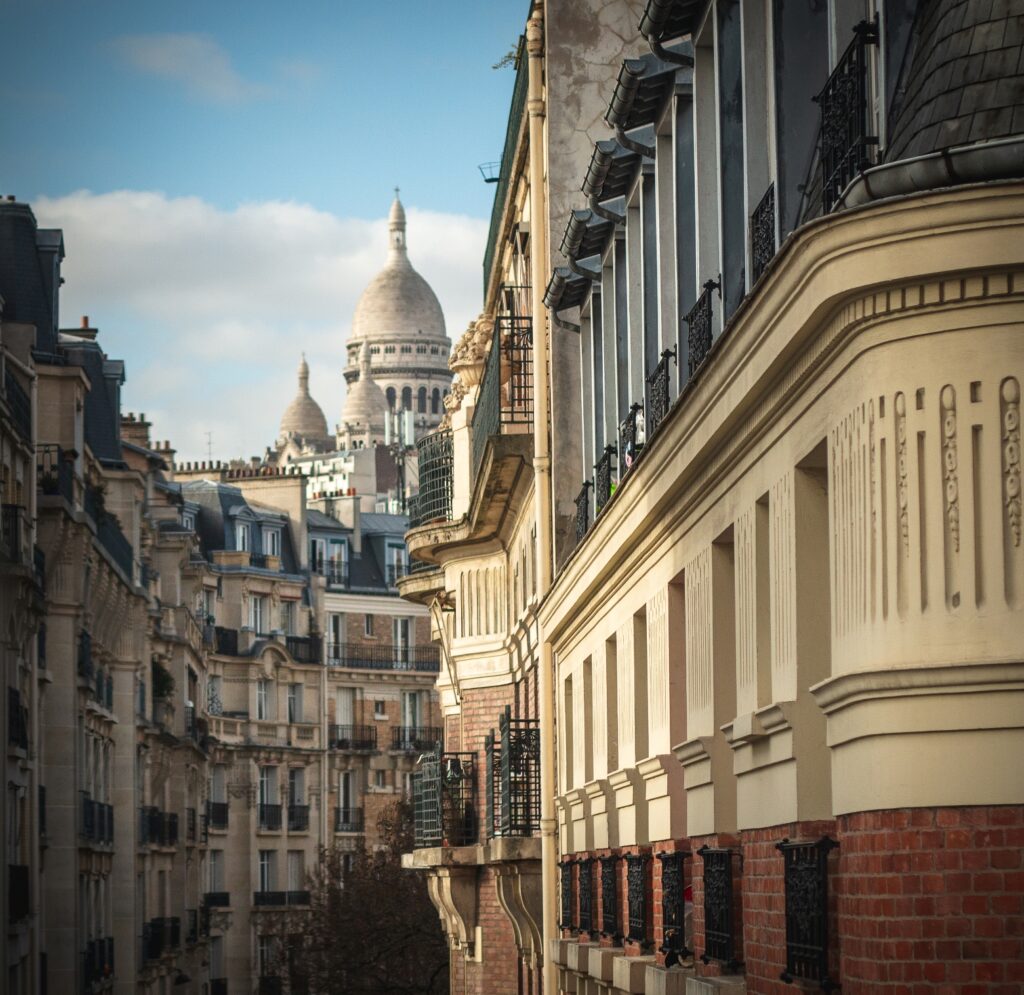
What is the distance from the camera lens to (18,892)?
48.7 m

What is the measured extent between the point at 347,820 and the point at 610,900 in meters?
84.0

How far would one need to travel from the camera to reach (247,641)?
101625 mm

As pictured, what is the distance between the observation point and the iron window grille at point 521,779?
30.2m

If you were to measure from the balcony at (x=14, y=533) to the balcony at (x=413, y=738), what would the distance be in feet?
191

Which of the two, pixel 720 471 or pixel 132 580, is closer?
pixel 720 471

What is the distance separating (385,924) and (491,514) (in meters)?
44.7

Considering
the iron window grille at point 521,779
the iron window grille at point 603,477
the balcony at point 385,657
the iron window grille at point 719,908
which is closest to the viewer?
the iron window grille at point 719,908

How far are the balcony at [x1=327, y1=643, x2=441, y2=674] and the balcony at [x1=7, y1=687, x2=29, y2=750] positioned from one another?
57.4 meters

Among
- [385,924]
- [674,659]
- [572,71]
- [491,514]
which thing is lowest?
[385,924]

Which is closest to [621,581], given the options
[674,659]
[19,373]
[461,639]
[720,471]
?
[674,659]

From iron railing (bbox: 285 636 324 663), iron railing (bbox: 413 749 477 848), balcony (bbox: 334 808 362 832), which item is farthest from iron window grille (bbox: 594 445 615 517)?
balcony (bbox: 334 808 362 832)

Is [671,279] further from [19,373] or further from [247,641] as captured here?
[247,641]

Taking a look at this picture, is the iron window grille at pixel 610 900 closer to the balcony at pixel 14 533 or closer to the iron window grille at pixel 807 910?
the iron window grille at pixel 807 910

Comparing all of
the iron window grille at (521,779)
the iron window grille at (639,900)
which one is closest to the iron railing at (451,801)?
the iron window grille at (521,779)
